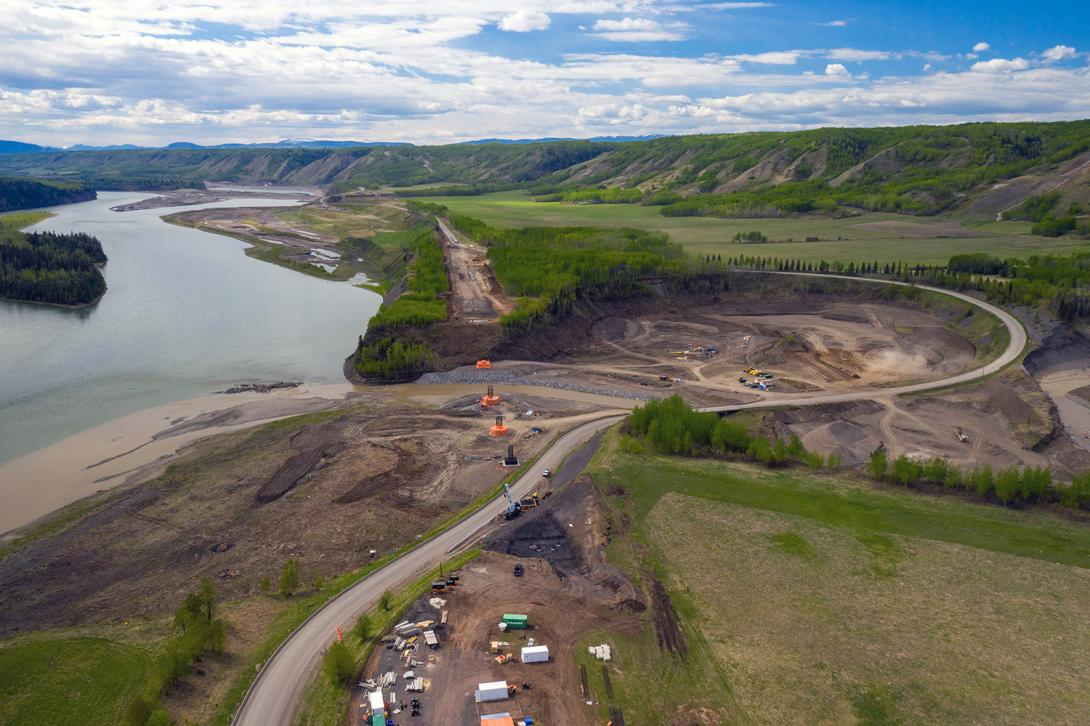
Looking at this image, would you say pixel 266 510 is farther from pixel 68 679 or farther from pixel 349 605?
pixel 68 679

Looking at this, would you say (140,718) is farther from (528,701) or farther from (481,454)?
(481,454)

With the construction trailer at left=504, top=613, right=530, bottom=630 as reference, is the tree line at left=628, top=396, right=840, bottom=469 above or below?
above

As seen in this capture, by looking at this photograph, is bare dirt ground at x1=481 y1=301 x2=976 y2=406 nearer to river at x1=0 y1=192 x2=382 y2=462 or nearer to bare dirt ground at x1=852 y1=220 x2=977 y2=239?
river at x1=0 y1=192 x2=382 y2=462

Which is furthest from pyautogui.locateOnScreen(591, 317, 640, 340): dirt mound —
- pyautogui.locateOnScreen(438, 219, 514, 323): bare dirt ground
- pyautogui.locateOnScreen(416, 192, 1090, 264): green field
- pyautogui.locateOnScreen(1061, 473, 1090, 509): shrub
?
pyautogui.locateOnScreen(1061, 473, 1090, 509): shrub

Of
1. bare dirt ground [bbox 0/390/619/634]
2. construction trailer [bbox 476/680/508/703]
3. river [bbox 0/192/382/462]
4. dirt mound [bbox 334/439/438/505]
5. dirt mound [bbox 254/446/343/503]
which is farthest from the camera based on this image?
river [bbox 0/192/382/462]

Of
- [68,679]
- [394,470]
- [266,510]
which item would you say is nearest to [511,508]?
[394,470]

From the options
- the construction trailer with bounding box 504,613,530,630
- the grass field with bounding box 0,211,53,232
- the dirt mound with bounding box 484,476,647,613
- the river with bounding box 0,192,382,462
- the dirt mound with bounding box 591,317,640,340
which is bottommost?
the dirt mound with bounding box 484,476,647,613

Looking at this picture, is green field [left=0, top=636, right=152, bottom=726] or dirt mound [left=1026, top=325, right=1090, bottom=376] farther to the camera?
dirt mound [left=1026, top=325, right=1090, bottom=376]
